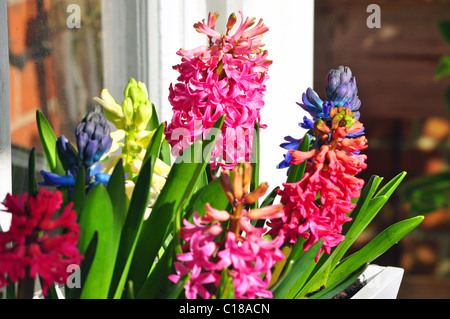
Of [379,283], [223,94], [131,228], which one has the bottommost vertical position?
[379,283]

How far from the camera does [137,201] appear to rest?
2.04ft

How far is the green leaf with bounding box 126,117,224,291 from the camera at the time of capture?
64 cm

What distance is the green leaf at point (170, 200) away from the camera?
64 cm

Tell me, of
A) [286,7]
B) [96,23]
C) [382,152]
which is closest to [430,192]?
[382,152]

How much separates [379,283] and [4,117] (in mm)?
512

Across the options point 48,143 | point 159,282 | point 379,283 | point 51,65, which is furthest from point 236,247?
point 51,65

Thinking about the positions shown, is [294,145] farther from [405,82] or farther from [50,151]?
[405,82]

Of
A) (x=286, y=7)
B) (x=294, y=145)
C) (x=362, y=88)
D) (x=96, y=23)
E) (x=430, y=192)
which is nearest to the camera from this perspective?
(x=294, y=145)

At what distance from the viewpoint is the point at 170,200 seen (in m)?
0.66

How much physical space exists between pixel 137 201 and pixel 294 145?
23 centimetres

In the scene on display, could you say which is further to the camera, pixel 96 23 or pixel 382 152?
pixel 382 152

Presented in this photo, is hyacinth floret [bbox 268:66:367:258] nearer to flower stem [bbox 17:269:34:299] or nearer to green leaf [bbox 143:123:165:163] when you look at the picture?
green leaf [bbox 143:123:165:163]

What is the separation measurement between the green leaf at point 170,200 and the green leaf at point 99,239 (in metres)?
0.06

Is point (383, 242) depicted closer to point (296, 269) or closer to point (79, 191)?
point (296, 269)
